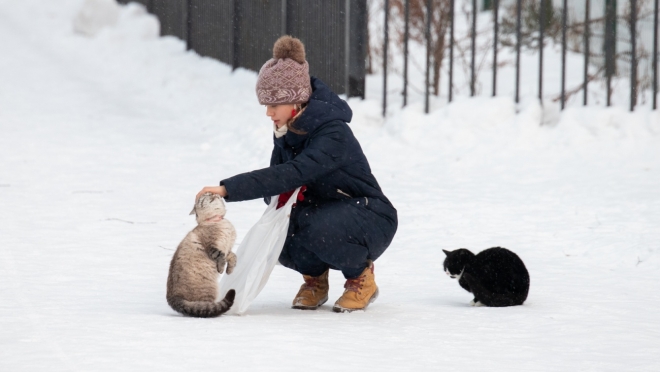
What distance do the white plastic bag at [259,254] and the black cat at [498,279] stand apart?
0.99 m

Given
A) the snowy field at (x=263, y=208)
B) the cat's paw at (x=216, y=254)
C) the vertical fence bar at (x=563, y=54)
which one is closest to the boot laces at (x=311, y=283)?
the snowy field at (x=263, y=208)

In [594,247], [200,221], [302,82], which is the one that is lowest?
[594,247]

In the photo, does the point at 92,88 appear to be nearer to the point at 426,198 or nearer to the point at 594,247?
the point at 426,198

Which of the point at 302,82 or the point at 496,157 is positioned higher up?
the point at 302,82

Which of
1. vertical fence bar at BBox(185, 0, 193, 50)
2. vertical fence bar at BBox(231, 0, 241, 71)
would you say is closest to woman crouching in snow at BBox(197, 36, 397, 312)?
vertical fence bar at BBox(231, 0, 241, 71)

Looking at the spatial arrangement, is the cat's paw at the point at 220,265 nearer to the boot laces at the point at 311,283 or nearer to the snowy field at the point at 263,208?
the snowy field at the point at 263,208

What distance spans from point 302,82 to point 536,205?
124 inches

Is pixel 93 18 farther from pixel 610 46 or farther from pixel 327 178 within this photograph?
pixel 327 178

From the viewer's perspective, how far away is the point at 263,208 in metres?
6.68

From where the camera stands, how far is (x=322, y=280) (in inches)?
163

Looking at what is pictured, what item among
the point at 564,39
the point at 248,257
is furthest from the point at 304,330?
the point at 564,39

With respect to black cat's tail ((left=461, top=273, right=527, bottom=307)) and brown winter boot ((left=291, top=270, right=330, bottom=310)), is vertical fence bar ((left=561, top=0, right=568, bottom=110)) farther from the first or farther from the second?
brown winter boot ((left=291, top=270, right=330, bottom=310))

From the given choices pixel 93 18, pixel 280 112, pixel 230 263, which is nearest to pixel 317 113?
pixel 280 112

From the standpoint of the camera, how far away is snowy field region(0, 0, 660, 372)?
10.5ft
